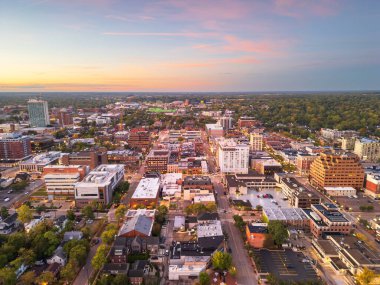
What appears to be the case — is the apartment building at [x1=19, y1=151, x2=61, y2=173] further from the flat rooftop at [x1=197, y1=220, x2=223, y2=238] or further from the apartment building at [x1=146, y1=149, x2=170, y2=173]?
the flat rooftop at [x1=197, y1=220, x2=223, y2=238]

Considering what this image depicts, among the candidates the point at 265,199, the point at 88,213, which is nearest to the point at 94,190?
the point at 88,213

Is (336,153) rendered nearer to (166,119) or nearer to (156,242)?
(156,242)

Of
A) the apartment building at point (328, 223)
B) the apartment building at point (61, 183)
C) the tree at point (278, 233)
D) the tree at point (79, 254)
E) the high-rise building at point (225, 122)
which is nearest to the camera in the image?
the tree at point (79, 254)

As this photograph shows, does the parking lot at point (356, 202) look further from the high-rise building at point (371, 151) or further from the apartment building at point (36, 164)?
the apartment building at point (36, 164)

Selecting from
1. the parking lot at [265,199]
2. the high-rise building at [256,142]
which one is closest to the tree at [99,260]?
the parking lot at [265,199]

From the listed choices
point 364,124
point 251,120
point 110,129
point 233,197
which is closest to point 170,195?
point 233,197

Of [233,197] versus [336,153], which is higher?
[336,153]
